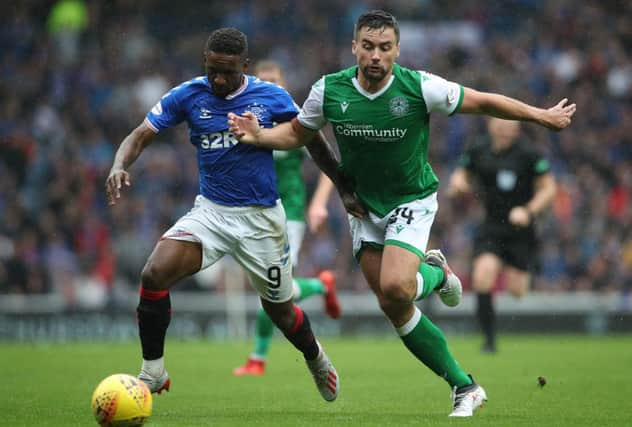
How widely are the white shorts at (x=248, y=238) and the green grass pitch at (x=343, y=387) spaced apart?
874mm

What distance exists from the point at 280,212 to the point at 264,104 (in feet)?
2.57

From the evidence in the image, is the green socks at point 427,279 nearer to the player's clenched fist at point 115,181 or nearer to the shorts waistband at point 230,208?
the shorts waistband at point 230,208

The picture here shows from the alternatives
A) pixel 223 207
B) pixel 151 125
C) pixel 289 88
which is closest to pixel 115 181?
pixel 151 125

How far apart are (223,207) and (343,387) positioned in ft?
7.23

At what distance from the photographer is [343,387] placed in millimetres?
9133

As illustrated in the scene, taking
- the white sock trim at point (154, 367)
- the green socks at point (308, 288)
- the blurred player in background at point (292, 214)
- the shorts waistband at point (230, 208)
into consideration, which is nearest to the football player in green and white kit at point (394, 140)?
the shorts waistband at point (230, 208)

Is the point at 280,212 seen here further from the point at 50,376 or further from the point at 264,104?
the point at 50,376

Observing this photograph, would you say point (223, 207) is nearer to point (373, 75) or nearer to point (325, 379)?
point (325, 379)

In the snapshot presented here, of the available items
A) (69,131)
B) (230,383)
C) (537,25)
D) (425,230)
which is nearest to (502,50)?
(537,25)

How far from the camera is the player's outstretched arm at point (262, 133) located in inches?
280

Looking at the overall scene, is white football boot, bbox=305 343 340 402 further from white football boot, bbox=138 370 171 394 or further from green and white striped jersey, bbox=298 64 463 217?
green and white striped jersey, bbox=298 64 463 217

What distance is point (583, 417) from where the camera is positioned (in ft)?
22.8

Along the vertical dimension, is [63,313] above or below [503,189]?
below

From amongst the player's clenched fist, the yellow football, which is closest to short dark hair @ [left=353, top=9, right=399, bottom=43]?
the player's clenched fist
